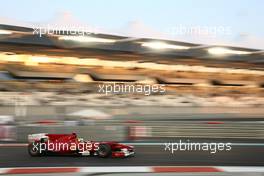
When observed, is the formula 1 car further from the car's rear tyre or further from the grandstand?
the grandstand

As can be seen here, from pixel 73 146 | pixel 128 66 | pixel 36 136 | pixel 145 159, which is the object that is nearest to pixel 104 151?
pixel 73 146

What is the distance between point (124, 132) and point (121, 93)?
50 centimetres

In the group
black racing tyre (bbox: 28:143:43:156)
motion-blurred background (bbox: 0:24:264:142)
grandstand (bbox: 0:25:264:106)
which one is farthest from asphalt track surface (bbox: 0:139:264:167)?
grandstand (bbox: 0:25:264:106)

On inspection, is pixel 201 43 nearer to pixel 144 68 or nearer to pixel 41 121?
pixel 144 68

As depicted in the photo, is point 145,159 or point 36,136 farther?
point 145,159

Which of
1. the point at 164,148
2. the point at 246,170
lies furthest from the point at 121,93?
the point at 246,170

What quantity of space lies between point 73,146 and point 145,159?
2.93 ft

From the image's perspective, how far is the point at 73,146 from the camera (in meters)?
6.43

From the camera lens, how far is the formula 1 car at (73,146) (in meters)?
6.35

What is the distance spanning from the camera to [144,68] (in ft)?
20.7

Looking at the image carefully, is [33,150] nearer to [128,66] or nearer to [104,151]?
[104,151]

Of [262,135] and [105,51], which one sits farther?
[262,135]

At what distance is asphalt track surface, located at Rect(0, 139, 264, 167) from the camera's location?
6.41m

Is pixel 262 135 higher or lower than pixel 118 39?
lower
